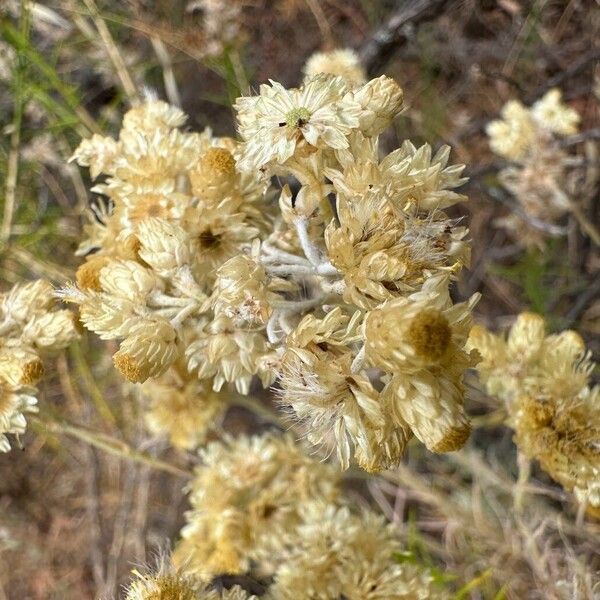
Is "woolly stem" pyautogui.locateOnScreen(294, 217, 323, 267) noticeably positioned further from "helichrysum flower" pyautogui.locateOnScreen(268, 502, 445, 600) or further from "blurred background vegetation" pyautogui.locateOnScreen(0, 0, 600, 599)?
"blurred background vegetation" pyautogui.locateOnScreen(0, 0, 600, 599)

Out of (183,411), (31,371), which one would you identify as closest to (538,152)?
(183,411)

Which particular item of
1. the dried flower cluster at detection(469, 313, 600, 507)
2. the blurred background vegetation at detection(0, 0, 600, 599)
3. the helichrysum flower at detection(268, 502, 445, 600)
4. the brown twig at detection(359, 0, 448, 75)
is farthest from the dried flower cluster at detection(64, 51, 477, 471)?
the brown twig at detection(359, 0, 448, 75)

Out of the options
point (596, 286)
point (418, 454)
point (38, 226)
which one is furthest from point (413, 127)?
point (38, 226)

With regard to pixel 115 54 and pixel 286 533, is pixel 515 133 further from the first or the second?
pixel 286 533

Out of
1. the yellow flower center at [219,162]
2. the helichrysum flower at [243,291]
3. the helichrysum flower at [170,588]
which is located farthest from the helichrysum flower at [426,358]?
the helichrysum flower at [170,588]

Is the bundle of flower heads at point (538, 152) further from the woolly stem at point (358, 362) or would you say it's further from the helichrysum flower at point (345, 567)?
the woolly stem at point (358, 362)

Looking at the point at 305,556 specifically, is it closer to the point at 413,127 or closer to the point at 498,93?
the point at 413,127
